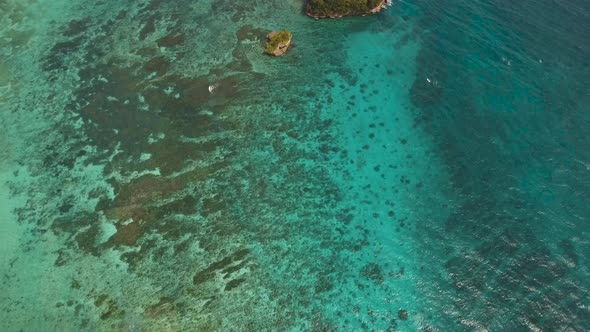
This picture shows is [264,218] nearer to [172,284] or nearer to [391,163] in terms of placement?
[172,284]

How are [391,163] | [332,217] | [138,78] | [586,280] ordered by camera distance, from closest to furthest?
1. [586,280]
2. [332,217]
3. [391,163]
4. [138,78]

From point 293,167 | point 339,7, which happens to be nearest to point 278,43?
point 339,7

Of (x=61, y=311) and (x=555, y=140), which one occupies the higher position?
(x=555, y=140)

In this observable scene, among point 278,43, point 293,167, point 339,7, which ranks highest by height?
point 339,7

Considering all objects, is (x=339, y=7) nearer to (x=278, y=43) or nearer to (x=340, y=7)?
(x=340, y=7)

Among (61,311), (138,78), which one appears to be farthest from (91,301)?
(138,78)

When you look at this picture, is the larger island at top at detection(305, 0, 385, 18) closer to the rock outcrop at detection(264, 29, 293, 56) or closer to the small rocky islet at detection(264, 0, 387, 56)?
the small rocky islet at detection(264, 0, 387, 56)
